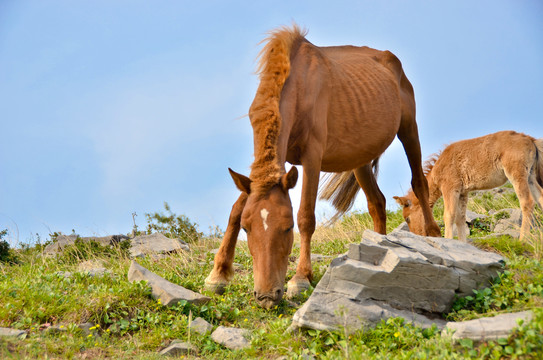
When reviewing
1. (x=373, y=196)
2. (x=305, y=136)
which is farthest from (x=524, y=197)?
(x=305, y=136)

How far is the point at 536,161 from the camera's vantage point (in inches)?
409

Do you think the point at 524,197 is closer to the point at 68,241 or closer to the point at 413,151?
the point at 413,151

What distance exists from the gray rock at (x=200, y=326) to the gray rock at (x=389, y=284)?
1103 mm

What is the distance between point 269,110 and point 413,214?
276 inches

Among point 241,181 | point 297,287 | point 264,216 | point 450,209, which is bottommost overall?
point 297,287

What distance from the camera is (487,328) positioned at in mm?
3855

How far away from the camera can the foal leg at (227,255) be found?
20.5 feet

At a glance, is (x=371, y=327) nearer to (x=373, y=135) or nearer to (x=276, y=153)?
(x=276, y=153)

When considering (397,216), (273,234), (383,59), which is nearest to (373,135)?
(383,59)

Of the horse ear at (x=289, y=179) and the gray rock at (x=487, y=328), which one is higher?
the horse ear at (x=289, y=179)

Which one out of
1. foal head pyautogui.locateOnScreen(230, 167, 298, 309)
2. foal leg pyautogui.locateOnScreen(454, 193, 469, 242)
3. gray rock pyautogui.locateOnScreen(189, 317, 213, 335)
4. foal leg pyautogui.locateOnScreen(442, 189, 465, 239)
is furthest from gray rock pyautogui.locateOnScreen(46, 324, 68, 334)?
foal leg pyautogui.locateOnScreen(454, 193, 469, 242)

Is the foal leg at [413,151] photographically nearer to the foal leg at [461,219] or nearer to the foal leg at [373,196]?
the foal leg at [373,196]

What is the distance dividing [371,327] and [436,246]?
1904mm

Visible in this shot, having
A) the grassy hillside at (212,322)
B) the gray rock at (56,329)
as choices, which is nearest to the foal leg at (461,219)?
the grassy hillside at (212,322)
